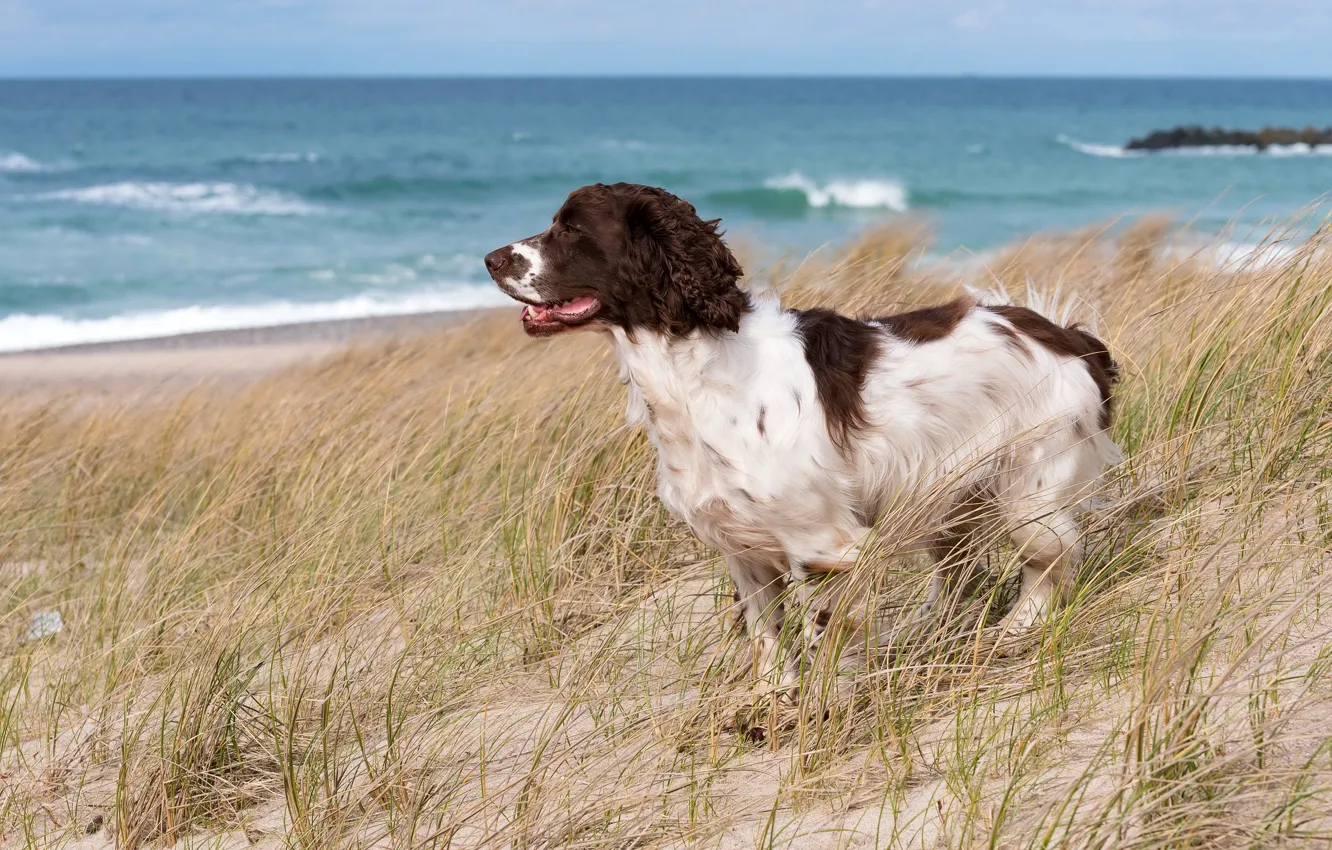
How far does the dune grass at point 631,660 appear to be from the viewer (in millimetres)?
2781

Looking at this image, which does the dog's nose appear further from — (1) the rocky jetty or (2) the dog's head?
(1) the rocky jetty

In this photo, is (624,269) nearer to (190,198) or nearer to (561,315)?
(561,315)

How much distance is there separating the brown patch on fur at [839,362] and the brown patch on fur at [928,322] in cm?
11

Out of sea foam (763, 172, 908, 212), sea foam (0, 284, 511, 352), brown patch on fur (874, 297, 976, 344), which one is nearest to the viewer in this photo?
brown patch on fur (874, 297, 976, 344)

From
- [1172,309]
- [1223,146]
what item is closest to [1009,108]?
[1223,146]

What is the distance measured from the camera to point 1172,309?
5.08m

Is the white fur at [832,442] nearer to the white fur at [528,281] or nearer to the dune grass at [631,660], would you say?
the dune grass at [631,660]

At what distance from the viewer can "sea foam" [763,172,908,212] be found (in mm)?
38344

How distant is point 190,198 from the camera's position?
32.9m

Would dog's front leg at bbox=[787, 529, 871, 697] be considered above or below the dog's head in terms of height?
below

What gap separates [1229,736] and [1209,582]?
79 centimetres

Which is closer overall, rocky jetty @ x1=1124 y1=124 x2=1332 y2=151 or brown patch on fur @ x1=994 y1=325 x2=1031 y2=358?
brown patch on fur @ x1=994 y1=325 x2=1031 y2=358

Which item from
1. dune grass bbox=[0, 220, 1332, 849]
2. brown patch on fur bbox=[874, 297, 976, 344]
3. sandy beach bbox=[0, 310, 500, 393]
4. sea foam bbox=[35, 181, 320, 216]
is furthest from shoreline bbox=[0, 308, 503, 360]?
sea foam bbox=[35, 181, 320, 216]

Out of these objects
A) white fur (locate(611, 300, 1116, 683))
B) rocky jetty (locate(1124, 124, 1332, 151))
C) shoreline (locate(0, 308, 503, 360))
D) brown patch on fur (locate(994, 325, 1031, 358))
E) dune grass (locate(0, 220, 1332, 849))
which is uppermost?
rocky jetty (locate(1124, 124, 1332, 151))
